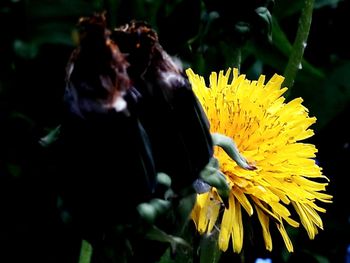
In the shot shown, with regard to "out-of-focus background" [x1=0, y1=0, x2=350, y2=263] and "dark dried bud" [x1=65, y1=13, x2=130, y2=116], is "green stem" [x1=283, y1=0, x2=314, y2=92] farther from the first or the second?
"dark dried bud" [x1=65, y1=13, x2=130, y2=116]

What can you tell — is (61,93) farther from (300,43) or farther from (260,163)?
(260,163)

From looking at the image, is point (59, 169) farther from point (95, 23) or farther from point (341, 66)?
point (341, 66)

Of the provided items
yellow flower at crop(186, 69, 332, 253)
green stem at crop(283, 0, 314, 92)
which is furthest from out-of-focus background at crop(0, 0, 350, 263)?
yellow flower at crop(186, 69, 332, 253)

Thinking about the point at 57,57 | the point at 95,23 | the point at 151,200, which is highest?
the point at 95,23

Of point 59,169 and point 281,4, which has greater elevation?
point 59,169

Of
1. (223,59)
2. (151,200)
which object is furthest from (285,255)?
(151,200)

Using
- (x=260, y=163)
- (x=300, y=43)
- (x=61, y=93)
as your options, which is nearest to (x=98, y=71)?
(x=260, y=163)
